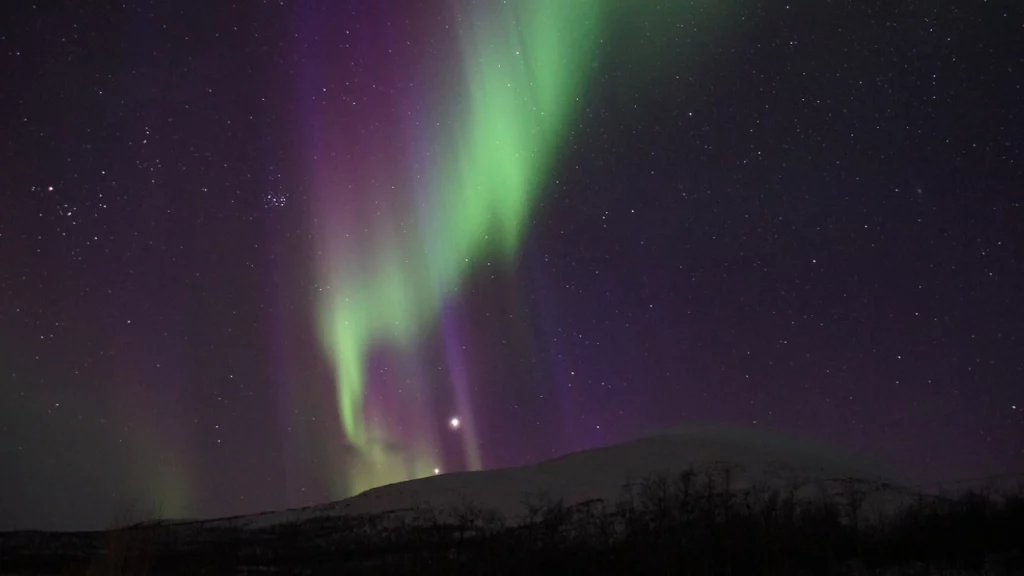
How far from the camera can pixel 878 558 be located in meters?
20.1

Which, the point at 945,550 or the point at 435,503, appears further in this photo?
the point at 435,503

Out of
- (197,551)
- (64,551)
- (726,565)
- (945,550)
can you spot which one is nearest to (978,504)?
(945,550)

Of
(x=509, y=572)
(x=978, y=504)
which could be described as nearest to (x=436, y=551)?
(x=509, y=572)

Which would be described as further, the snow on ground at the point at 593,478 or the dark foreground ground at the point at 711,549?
the snow on ground at the point at 593,478

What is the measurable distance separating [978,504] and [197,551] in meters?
30.5

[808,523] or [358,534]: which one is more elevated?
[358,534]

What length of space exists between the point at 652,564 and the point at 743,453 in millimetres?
89313

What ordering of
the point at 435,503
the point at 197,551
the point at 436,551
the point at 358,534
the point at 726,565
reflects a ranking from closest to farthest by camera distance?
the point at 726,565 → the point at 436,551 → the point at 197,551 → the point at 358,534 → the point at 435,503

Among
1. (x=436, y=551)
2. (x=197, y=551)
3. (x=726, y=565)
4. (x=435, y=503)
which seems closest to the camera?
(x=726, y=565)

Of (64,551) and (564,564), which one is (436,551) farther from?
(64,551)

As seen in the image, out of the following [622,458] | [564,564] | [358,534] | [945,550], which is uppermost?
[622,458]

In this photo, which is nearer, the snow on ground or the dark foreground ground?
the dark foreground ground

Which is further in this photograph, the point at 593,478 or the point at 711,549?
the point at 593,478

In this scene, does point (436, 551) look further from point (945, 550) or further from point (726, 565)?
point (945, 550)
